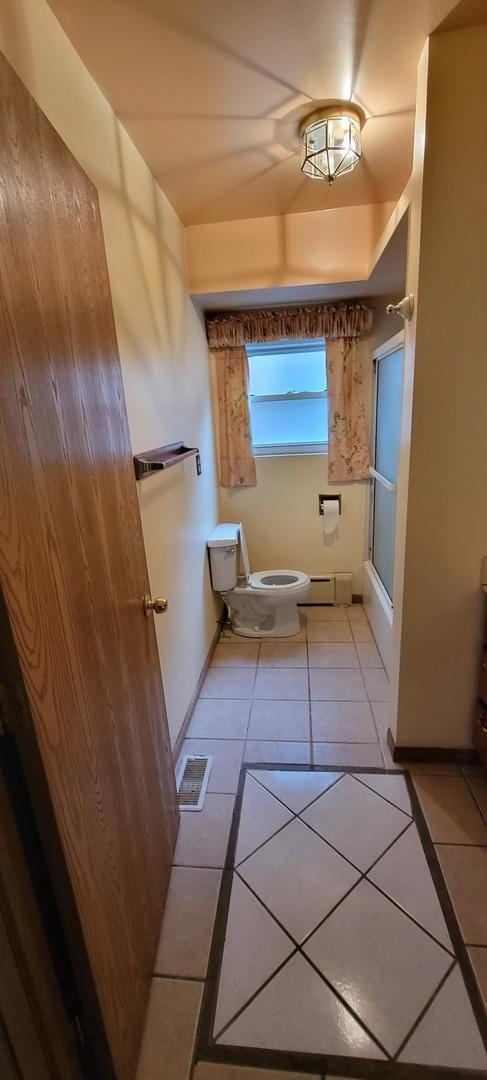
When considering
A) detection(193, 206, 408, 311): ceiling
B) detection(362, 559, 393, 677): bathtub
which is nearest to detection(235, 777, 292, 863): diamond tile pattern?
detection(362, 559, 393, 677): bathtub

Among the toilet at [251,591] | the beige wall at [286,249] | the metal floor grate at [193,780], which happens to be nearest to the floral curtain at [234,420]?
the toilet at [251,591]

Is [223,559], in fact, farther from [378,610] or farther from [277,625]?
[378,610]

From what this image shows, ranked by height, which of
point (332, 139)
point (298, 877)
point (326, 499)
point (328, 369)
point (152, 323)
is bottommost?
point (298, 877)

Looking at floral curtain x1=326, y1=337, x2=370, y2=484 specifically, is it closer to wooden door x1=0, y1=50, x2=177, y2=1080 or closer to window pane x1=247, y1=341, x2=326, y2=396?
window pane x1=247, y1=341, x2=326, y2=396

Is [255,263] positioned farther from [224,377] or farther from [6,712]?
[6,712]

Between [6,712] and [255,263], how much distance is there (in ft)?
7.91

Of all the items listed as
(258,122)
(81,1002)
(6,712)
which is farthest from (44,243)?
(81,1002)

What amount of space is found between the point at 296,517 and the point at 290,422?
2.27ft

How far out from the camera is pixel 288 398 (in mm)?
3117

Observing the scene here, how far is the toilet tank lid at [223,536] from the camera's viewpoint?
2688 millimetres

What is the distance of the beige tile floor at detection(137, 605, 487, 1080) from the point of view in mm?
1113

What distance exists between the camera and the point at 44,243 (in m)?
0.77

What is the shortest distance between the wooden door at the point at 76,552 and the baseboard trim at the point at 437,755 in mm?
1094

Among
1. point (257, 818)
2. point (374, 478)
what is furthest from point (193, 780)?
point (374, 478)
